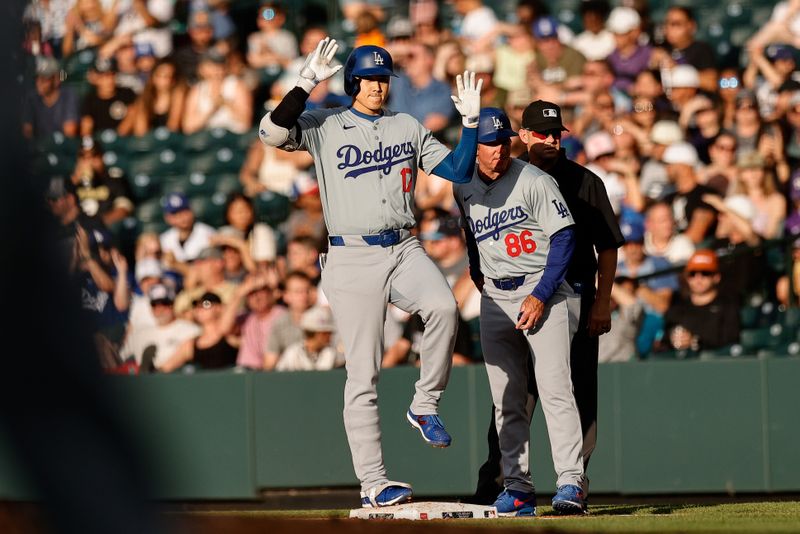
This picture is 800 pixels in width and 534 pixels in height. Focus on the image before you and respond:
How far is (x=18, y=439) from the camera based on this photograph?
2.66 metres

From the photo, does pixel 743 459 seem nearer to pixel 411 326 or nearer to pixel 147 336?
pixel 411 326

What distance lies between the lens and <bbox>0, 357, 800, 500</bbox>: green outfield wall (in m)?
9.20

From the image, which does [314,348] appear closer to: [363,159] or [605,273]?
[605,273]

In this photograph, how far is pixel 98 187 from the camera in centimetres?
1122

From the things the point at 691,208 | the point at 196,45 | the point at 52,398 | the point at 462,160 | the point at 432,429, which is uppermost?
the point at 196,45

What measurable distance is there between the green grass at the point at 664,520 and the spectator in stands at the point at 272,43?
558 centimetres

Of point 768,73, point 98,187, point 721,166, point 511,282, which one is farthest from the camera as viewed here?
point 98,187

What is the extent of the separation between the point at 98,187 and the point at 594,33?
14.1ft

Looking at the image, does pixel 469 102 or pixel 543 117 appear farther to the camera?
pixel 543 117

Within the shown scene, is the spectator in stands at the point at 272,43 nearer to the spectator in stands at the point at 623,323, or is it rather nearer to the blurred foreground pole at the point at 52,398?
the spectator in stands at the point at 623,323

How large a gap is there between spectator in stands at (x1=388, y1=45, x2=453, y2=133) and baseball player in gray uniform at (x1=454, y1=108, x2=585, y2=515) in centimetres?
445

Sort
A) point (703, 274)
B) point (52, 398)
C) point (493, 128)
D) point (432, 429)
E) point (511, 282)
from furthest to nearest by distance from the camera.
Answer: point (703, 274), point (511, 282), point (493, 128), point (432, 429), point (52, 398)

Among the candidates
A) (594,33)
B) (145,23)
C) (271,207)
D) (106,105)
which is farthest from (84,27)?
(594,33)

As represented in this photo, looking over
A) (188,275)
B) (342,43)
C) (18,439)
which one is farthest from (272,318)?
(18,439)
